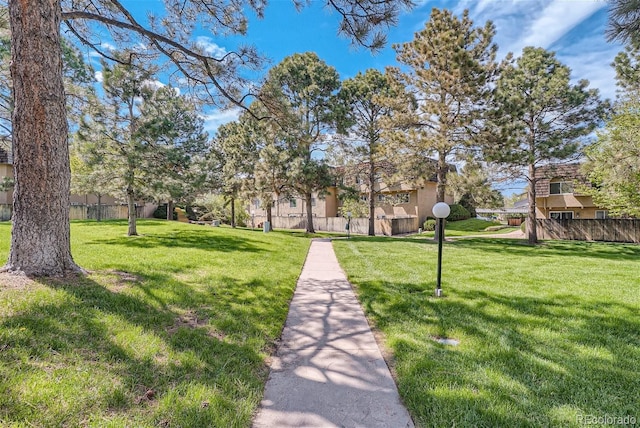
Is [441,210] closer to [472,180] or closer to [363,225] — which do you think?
[472,180]

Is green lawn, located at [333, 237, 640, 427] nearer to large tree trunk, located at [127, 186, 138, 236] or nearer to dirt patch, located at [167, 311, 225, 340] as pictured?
dirt patch, located at [167, 311, 225, 340]

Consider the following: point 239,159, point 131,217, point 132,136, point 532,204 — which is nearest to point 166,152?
point 132,136

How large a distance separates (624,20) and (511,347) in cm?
474

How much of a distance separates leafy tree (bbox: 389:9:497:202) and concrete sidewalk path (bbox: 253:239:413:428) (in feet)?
39.9

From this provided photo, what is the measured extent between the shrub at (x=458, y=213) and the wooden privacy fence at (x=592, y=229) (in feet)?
31.4

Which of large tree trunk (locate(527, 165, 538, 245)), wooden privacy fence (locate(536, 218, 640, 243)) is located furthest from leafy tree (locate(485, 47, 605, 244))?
wooden privacy fence (locate(536, 218, 640, 243))

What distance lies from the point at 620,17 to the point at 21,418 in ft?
24.5

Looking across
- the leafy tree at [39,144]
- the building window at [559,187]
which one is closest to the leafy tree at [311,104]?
the leafy tree at [39,144]

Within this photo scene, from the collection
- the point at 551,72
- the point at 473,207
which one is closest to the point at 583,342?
the point at 551,72

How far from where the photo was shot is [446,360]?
9.86 ft

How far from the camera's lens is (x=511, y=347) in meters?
3.31

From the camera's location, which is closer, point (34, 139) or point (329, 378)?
point (329, 378)

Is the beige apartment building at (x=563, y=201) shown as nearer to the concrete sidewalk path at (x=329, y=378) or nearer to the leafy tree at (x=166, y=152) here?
the leafy tree at (x=166, y=152)

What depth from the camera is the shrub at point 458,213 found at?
103 feet
